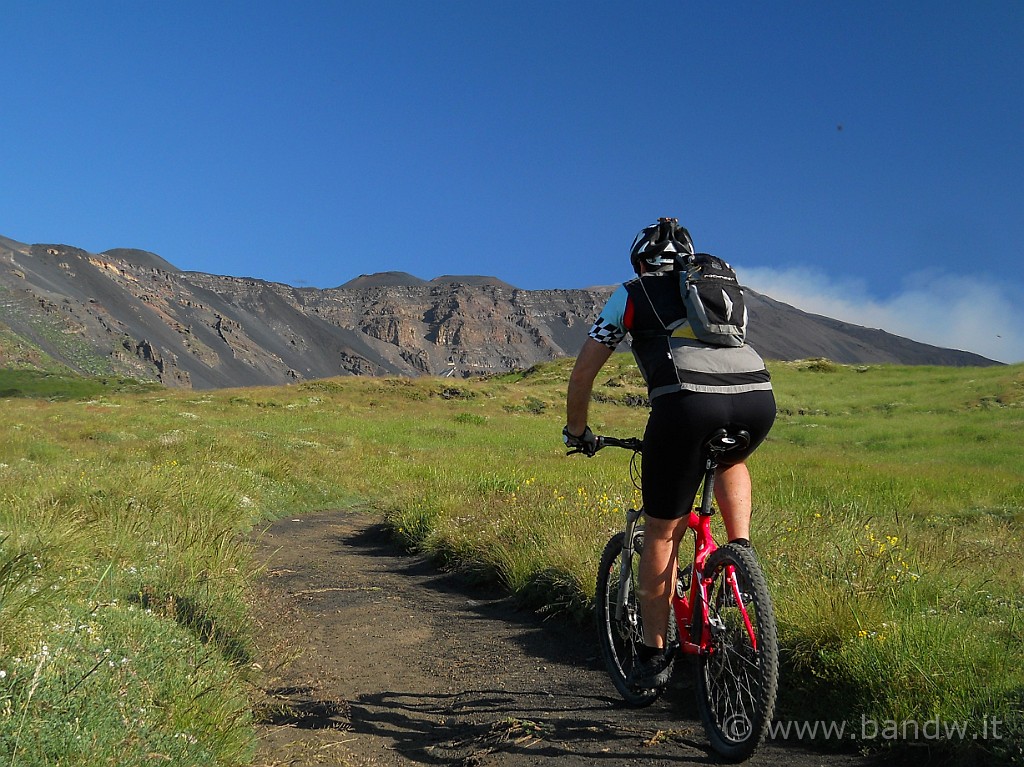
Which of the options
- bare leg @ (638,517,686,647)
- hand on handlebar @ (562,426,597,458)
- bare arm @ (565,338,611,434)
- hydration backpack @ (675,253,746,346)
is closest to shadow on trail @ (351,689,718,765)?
bare leg @ (638,517,686,647)

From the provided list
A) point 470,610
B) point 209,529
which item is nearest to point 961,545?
point 470,610

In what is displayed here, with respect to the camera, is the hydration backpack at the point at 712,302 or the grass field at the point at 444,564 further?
the hydration backpack at the point at 712,302

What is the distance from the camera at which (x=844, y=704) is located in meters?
3.50

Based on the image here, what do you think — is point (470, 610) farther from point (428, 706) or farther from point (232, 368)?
point (232, 368)

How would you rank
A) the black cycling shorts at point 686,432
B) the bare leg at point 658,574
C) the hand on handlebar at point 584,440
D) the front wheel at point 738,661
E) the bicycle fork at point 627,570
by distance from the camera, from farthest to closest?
the bicycle fork at point 627,570, the hand on handlebar at point 584,440, the bare leg at point 658,574, the black cycling shorts at point 686,432, the front wheel at point 738,661

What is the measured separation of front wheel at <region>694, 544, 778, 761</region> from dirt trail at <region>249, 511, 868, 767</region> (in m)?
0.19

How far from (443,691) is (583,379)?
6.83 feet

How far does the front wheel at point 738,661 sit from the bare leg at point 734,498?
0.21 metres

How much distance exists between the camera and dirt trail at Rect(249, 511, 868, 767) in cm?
343

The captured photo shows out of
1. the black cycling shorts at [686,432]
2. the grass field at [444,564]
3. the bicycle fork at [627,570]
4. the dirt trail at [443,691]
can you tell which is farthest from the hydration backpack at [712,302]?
the dirt trail at [443,691]

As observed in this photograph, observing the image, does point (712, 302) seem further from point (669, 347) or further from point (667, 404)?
point (667, 404)

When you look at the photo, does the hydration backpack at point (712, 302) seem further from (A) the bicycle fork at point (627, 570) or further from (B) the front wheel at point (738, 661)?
Answer: (A) the bicycle fork at point (627, 570)

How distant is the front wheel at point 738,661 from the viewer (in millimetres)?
3014

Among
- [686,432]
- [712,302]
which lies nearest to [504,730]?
[686,432]
